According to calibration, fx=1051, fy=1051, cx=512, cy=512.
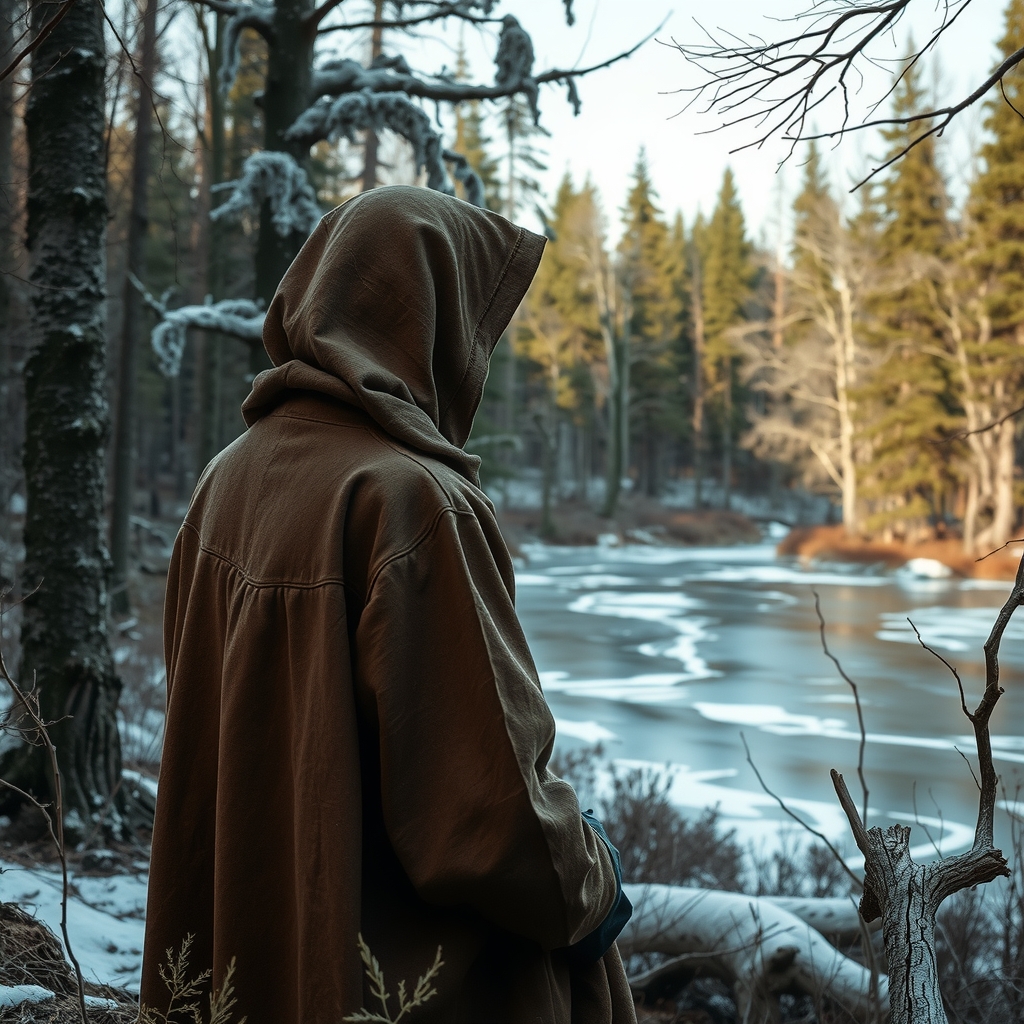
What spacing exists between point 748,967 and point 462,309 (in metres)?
2.78

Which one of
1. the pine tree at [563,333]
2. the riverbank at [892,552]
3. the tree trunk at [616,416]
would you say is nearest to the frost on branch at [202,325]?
the riverbank at [892,552]

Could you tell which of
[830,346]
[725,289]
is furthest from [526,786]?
[725,289]

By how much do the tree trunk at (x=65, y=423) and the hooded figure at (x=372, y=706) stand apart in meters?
2.89

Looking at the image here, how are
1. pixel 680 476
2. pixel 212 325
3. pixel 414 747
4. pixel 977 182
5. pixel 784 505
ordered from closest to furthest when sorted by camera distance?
1. pixel 414 747
2. pixel 212 325
3. pixel 977 182
4. pixel 784 505
5. pixel 680 476

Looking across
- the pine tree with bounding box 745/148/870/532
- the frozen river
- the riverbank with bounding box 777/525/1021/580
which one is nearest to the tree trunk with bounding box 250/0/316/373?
the frozen river

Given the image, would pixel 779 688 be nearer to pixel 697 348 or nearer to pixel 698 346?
pixel 698 346

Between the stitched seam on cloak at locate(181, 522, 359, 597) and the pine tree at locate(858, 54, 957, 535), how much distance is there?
28656 mm

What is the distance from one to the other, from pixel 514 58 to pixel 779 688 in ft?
25.9

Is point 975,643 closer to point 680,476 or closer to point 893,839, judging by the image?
point 893,839

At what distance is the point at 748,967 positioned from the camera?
3564 millimetres

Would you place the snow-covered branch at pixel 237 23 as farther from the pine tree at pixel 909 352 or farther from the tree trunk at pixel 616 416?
the tree trunk at pixel 616 416

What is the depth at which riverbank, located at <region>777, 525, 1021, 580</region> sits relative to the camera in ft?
82.8

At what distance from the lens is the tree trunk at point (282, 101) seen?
643 cm

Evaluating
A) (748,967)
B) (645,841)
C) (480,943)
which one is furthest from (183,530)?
(645,841)
